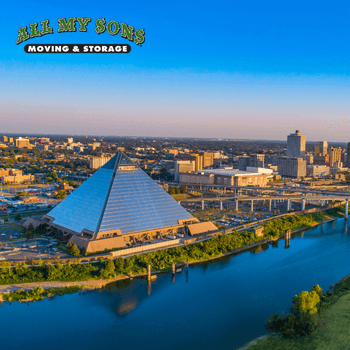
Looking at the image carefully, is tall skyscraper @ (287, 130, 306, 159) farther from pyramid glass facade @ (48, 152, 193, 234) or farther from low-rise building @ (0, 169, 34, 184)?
pyramid glass facade @ (48, 152, 193, 234)

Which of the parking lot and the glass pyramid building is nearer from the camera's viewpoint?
the parking lot

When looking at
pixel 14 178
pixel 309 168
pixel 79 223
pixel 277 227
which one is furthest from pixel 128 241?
pixel 309 168

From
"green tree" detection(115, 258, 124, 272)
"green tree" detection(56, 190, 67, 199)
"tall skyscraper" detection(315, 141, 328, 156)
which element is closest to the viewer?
"green tree" detection(115, 258, 124, 272)

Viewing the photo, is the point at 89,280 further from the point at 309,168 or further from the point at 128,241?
the point at 309,168

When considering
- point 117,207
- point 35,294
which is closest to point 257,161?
point 117,207

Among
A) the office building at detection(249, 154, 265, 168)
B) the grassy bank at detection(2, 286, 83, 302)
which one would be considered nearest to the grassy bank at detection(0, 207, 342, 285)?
the grassy bank at detection(2, 286, 83, 302)

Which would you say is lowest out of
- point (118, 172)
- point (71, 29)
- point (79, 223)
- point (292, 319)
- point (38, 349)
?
point (38, 349)

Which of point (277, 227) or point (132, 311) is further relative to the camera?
point (277, 227)

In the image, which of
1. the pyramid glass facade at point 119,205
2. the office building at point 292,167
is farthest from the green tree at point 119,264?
the office building at point 292,167
